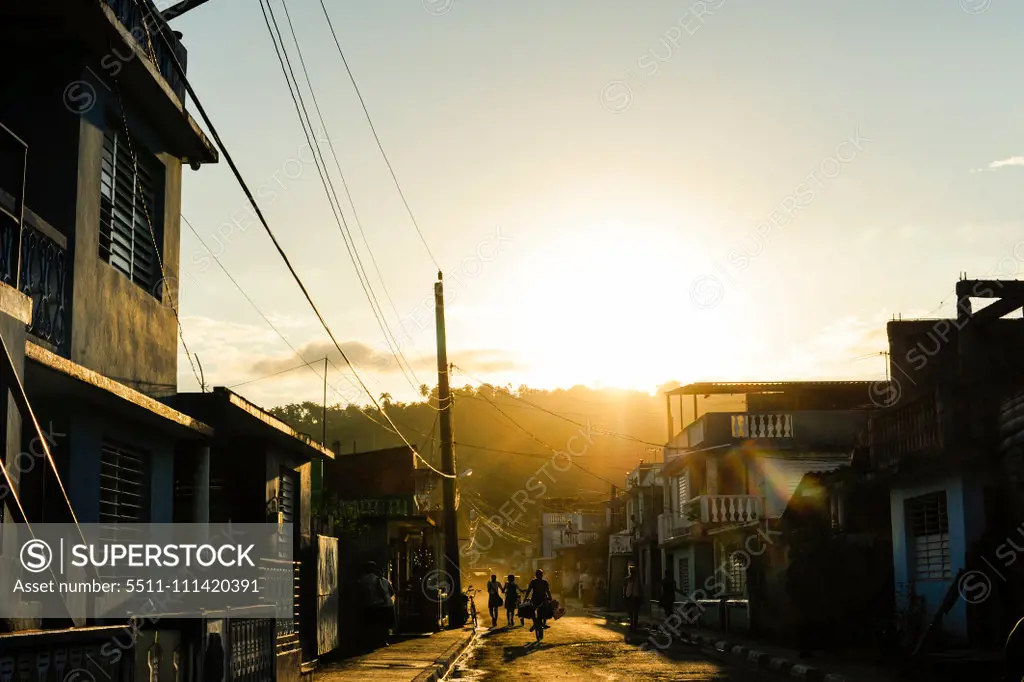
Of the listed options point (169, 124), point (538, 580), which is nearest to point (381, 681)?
point (169, 124)

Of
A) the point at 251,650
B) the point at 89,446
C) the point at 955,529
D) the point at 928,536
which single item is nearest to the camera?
the point at 89,446

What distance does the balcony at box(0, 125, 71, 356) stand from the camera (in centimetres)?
905

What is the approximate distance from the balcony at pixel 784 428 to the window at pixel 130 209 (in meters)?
29.7

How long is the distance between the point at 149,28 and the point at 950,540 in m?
15.6

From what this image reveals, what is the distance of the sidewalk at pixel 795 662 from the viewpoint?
1739 cm

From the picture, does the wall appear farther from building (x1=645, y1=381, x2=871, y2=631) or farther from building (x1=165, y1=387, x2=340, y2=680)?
building (x1=645, y1=381, x2=871, y2=631)

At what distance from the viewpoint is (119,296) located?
1220 cm

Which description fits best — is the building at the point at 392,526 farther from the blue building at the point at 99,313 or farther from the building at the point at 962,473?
the blue building at the point at 99,313

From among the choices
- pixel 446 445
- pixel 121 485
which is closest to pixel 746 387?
A: pixel 446 445

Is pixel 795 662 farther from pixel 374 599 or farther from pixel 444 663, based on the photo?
pixel 374 599

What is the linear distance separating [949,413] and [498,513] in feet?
288

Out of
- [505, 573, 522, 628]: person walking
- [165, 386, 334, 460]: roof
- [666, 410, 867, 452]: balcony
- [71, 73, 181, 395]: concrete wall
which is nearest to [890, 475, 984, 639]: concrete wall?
[165, 386, 334, 460]: roof

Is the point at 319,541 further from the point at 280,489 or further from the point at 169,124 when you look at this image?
the point at 169,124

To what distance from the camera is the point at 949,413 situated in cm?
1925
